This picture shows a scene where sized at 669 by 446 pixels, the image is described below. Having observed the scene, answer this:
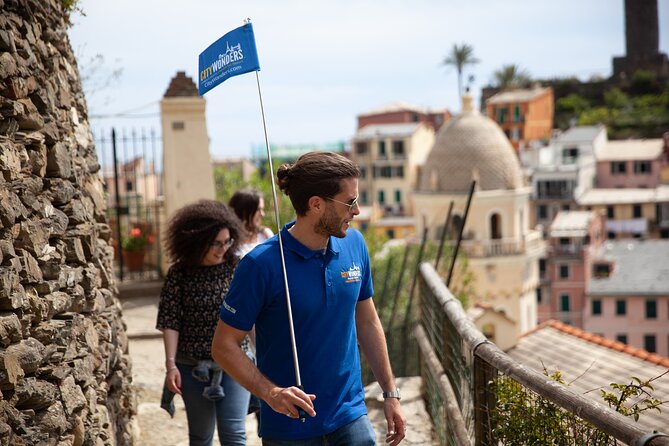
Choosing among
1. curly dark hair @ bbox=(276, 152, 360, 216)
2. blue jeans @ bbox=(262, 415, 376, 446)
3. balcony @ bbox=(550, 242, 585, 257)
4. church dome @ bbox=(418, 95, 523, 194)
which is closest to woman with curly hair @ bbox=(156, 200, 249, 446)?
blue jeans @ bbox=(262, 415, 376, 446)

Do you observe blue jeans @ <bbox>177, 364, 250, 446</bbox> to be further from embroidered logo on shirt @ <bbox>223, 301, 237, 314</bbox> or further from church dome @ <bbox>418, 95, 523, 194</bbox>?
church dome @ <bbox>418, 95, 523, 194</bbox>

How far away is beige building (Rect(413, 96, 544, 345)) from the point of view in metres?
44.4

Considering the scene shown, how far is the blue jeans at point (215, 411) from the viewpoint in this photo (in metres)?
5.33

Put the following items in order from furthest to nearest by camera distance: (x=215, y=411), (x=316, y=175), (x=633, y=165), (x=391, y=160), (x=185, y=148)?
(x=633, y=165) < (x=391, y=160) < (x=185, y=148) < (x=215, y=411) < (x=316, y=175)

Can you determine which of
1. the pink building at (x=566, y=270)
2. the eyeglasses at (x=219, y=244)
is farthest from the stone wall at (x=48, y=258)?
the pink building at (x=566, y=270)

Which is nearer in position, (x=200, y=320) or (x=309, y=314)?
(x=309, y=314)

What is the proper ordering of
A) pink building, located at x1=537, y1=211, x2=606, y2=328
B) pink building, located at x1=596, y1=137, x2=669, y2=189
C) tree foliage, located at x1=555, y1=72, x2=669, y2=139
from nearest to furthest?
1. pink building, located at x1=537, y1=211, x2=606, y2=328
2. pink building, located at x1=596, y1=137, x2=669, y2=189
3. tree foliage, located at x1=555, y1=72, x2=669, y2=139

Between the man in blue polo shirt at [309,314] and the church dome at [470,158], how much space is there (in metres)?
40.3

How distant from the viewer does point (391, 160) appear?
80750 millimetres

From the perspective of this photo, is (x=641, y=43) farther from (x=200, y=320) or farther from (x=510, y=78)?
(x=200, y=320)

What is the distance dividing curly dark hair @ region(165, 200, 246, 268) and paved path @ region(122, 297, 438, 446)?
1906 millimetres

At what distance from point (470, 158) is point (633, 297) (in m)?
20.9

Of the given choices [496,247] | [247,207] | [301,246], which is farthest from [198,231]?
[496,247]

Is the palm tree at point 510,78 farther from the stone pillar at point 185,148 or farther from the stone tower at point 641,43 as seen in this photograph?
the stone pillar at point 185,148
